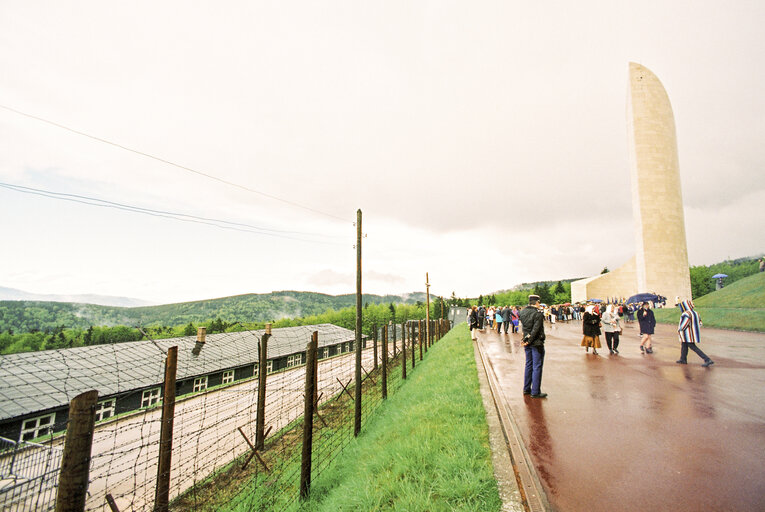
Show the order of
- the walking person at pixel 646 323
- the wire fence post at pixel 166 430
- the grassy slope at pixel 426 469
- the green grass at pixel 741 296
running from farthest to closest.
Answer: the green grass at pixel 741 296
the walking person at pixel 646 323
the wire fence post at pixel 166 430
the grassy slope at pixel 426 469

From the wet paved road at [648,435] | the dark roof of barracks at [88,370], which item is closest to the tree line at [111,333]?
the dark roof of barracks at [88,370]

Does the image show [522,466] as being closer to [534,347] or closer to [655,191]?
[534,347]

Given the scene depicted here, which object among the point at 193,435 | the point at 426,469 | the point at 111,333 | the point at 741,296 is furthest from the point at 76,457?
the point at 111,333

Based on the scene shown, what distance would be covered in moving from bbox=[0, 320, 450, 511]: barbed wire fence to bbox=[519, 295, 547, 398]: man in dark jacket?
432cm

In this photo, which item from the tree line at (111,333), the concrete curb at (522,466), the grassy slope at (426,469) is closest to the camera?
the concrete curb at (522,466)

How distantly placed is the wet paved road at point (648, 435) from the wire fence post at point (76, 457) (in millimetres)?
4370

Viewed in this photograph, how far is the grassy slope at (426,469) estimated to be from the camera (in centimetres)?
362

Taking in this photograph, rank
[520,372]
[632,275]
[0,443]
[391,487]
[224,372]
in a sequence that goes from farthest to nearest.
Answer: [632,275]
[224,372]
[0,443]
[520,372]
[391,487]

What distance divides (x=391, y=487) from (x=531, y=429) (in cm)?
251

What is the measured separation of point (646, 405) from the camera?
5.99 metres

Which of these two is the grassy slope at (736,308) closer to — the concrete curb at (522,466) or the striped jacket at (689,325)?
the striped jacket at (689,325)

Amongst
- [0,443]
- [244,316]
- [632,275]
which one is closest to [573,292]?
[632,275]

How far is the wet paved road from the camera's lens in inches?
135

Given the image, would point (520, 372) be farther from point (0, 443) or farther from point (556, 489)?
point (0, 443)
